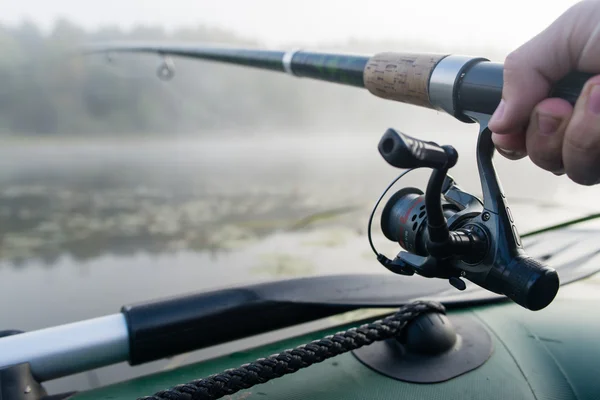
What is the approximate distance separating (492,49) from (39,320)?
1486 millimetres

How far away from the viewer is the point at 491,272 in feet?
2.19

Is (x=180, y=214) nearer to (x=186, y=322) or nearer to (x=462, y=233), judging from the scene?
(x=186, y=322)

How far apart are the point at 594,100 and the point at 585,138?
0.14 ft

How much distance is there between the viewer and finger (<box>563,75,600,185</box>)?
546 mm

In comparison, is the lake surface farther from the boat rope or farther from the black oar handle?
the boat rope

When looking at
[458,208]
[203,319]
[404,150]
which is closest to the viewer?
[404,150]

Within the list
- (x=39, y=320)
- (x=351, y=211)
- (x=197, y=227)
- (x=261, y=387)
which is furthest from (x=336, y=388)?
(x=351, y=211)

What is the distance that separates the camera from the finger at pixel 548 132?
0.60m

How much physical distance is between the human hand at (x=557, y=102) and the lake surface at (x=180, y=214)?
1.81ft

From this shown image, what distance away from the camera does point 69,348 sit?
80cm

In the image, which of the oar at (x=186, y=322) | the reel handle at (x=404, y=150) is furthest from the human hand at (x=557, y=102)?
the oar at (x=186, y=322)

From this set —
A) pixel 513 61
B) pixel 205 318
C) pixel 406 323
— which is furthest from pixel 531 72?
pixel 205 318

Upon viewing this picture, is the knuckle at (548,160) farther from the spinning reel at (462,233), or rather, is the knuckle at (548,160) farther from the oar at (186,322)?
the oar at (186,322)

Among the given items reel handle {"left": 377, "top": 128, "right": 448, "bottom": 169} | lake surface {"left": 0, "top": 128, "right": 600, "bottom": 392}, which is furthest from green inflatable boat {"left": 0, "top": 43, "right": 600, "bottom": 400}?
lake surface {"left": 0, "top": 128, "right": 600, "bottom": 392}
